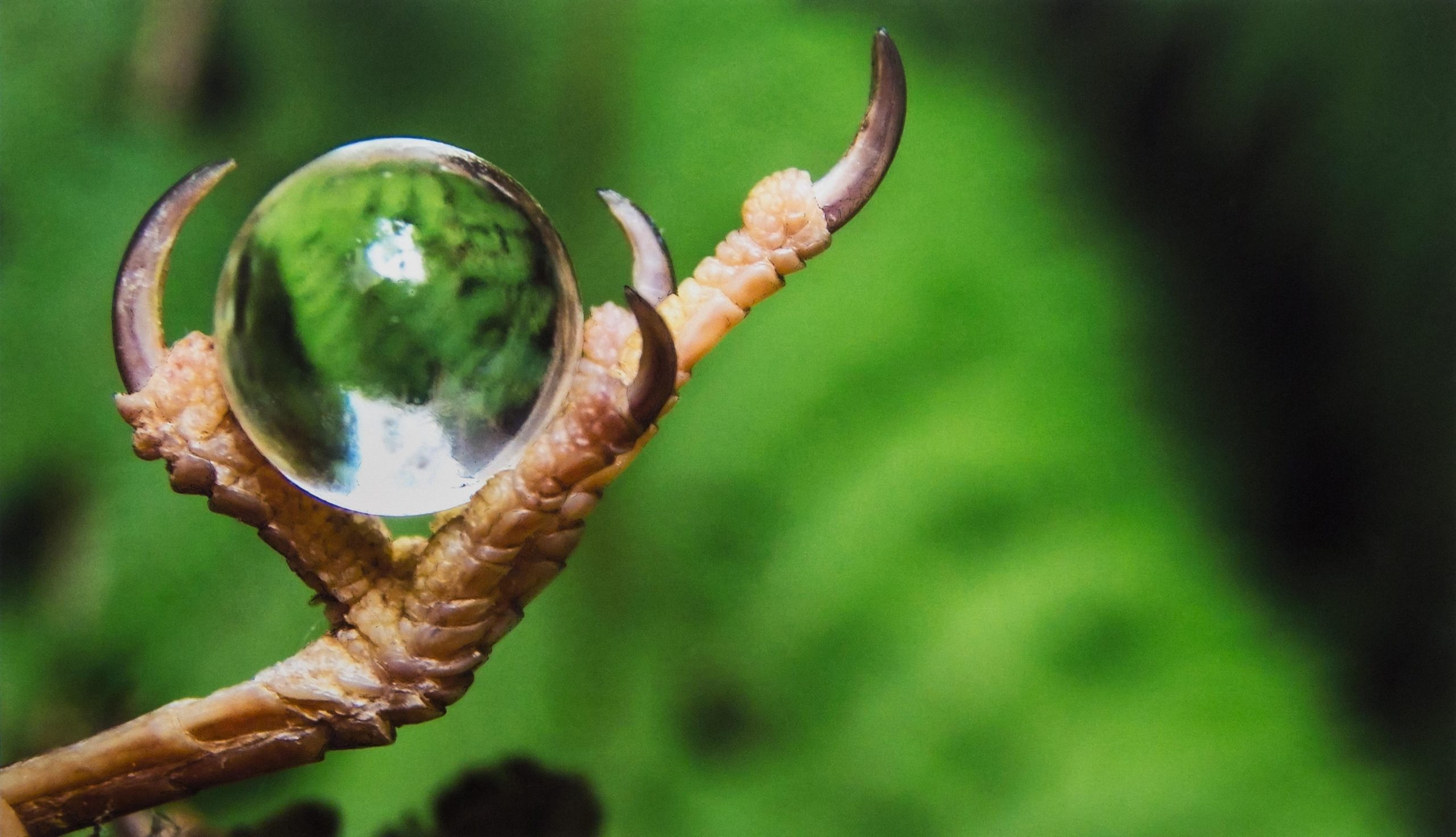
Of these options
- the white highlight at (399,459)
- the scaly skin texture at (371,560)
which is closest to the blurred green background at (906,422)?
the scaly skin texture at (371,560)

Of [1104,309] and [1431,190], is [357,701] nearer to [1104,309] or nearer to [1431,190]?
[1104,309]

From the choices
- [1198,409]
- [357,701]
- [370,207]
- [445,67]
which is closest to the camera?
[370,207]

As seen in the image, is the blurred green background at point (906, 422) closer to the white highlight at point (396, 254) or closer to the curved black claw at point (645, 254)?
the curved black claw at point (645, 254)

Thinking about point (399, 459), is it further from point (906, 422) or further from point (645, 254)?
point (906, 422)

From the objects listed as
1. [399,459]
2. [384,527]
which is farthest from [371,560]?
[399,459]

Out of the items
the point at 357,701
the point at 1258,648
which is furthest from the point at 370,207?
the point at 1258,648

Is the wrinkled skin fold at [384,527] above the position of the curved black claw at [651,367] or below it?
below
